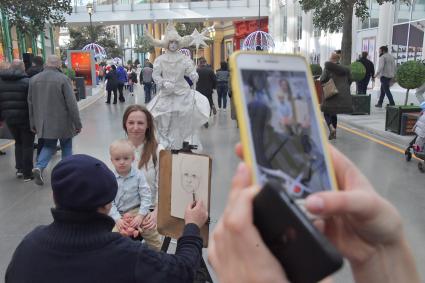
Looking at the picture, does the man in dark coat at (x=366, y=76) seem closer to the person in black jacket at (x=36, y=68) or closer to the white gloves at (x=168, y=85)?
the white gloves at (x=168, y=85)

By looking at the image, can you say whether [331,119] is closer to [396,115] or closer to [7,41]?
[396,115]

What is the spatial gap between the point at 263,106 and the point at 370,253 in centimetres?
43

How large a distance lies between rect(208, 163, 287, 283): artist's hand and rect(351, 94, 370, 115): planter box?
12292mm

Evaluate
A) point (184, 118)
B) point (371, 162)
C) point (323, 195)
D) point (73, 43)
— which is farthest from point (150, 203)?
point (73, 43)

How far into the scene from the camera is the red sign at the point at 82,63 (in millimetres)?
22422

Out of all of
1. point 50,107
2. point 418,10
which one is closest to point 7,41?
point 50,107

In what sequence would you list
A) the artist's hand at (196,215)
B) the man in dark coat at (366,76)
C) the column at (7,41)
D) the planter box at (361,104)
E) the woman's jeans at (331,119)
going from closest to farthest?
the artist's hand at (196,215) → the woman's jeans at (331,119) → the planter box at (361,104) → the man in dark coat at (366,76) → the column at (7,41)

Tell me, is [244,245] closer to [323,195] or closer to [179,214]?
[323,195]

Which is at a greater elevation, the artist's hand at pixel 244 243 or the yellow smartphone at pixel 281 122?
the yellow smartphone at pixel 281 122

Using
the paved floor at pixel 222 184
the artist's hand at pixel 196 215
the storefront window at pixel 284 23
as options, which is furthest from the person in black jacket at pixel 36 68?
the storefront window at pixel 284 23

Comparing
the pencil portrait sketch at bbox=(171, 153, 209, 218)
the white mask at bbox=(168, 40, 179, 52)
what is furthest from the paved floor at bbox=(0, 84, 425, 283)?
the white mask at bbox=(168, 40, 179, 52)

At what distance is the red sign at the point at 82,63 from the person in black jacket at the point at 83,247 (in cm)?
2170

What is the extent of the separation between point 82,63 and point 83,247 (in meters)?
22.4

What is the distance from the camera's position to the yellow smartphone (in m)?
0.92
